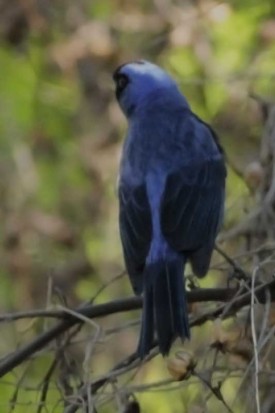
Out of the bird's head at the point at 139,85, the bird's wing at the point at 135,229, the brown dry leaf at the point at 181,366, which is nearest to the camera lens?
the brown dry leaf at the point at 181,366

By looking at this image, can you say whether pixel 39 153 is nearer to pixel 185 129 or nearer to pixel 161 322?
pixel 185 129

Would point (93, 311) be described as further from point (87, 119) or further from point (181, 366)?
point (87, 119)

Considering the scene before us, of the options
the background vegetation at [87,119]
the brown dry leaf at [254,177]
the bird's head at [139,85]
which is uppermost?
the bird's head at [139,85]

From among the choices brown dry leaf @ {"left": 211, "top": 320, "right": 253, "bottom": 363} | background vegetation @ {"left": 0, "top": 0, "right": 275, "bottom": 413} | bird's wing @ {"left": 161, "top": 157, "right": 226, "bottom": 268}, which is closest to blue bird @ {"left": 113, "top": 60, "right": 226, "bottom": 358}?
bird's wing @ {"left": 161, "top": 157, "right": 226, "bottom": 268}

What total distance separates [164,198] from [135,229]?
0.18m

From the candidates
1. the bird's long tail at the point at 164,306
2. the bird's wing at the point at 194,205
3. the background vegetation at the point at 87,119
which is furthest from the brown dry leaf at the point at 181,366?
the background vegetation at the point at 87,119

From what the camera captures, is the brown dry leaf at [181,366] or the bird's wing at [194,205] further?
the bird's wing at [194,205]

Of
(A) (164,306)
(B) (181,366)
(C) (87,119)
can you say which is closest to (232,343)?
(B) (181,366)

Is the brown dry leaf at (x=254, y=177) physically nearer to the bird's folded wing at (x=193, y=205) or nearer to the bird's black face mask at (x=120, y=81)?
the bird's folded wing at (x=193, y=205)

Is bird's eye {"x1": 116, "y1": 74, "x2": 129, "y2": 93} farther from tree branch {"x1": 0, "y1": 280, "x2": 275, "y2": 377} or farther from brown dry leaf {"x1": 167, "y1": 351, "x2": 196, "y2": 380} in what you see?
brown dry leaf {"x1": 167, "y1": 351, "x2": 196, "y2": 380}

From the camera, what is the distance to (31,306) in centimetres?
682

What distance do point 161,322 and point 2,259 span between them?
3115 millimetres

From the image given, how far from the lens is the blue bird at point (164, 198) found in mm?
3914

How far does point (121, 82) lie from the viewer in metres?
5.22
